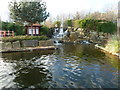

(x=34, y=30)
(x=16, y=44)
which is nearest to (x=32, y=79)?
(x=16, y=44)

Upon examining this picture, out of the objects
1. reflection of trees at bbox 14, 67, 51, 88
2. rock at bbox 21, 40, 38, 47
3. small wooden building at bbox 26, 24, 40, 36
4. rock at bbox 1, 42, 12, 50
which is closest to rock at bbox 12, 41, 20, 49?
rock at bbox 1, 42, 12, 50

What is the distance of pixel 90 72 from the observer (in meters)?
5.77

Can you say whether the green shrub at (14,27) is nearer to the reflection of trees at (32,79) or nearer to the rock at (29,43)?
the rock at (29,43)

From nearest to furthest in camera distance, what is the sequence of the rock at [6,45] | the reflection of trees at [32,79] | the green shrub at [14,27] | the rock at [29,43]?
the reflection of trees at [32,79]
the rock at [6,45]
the rock at [29,43]
the green shrub at [14,27]

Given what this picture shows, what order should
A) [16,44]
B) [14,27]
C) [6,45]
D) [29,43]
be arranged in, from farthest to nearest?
[14,27] < [29,43] < [16,44] < [6,45]

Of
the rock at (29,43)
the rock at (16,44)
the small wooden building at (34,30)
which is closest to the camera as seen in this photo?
the rock at (16,44)

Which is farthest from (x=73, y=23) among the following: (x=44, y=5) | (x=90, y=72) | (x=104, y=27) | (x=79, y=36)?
(x=90, y=72)

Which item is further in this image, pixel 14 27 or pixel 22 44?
pixel 14 27

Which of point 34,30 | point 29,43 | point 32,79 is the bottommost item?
point 32,79

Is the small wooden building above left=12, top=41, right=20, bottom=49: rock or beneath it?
above

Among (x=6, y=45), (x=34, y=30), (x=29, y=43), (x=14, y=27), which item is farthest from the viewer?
(x=34, y=30)

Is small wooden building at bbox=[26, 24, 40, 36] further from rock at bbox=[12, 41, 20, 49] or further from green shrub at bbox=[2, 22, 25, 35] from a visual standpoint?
rock at bbox=[12, 41, 20, 49]

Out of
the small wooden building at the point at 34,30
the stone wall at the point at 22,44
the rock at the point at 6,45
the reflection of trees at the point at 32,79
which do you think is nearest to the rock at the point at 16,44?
the stone wall at the point at 22,44

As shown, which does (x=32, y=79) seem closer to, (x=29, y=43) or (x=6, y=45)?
(x=6, y=45)
